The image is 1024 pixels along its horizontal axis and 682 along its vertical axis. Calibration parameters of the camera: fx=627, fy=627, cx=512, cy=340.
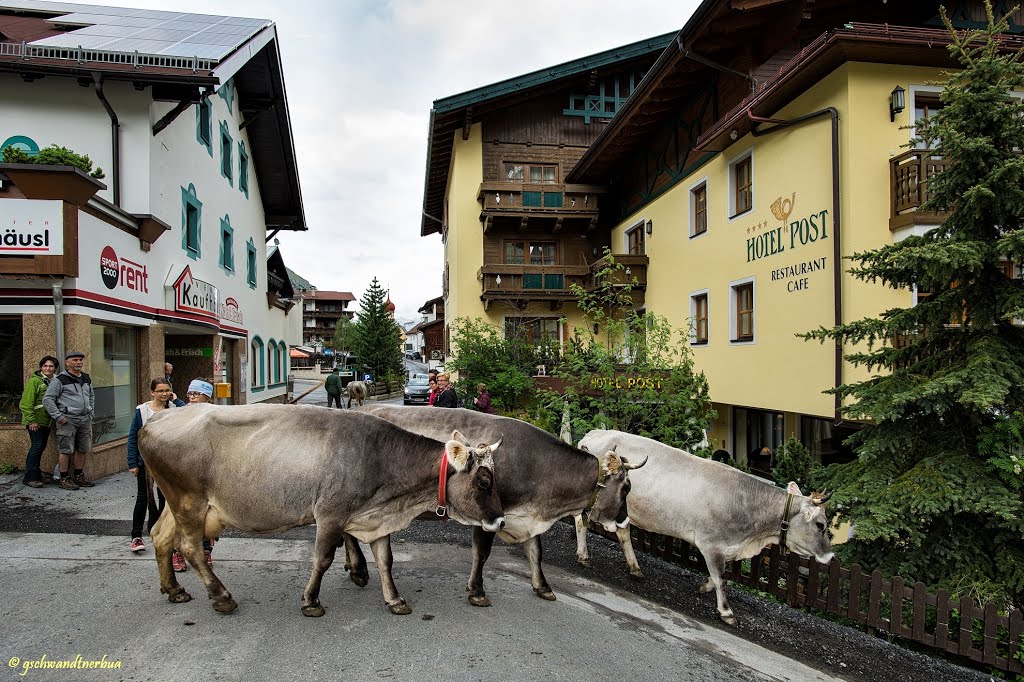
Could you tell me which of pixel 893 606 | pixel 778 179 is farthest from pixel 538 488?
pixel 778 179

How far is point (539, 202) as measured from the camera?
23.2 m

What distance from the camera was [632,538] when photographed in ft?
24.9

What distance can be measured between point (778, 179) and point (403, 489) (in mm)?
11101

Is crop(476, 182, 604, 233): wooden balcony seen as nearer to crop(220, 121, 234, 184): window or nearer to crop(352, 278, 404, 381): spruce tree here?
crop(220, 121, 234, 184): window

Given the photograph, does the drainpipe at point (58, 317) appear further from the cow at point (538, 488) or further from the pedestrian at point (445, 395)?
the cow at point (538, 488)

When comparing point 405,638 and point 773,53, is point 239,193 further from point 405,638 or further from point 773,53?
point 405,638

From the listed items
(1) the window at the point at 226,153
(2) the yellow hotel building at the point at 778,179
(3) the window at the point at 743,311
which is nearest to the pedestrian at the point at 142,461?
(2) the yellow hotel building at the point at 778,179

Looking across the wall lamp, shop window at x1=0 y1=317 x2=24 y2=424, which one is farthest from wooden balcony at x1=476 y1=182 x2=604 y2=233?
shop window at x1=0 y1=317 x2=24 y2=424

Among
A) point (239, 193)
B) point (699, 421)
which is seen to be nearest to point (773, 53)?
point (699, 421)

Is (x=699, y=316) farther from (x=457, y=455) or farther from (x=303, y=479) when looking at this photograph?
(x=303, y=479)

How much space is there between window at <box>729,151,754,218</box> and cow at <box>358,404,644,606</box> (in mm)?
10276

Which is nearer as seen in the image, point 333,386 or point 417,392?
point 333,386

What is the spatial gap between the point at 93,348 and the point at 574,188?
1662cm

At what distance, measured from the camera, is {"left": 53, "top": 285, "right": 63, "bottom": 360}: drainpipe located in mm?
9148
